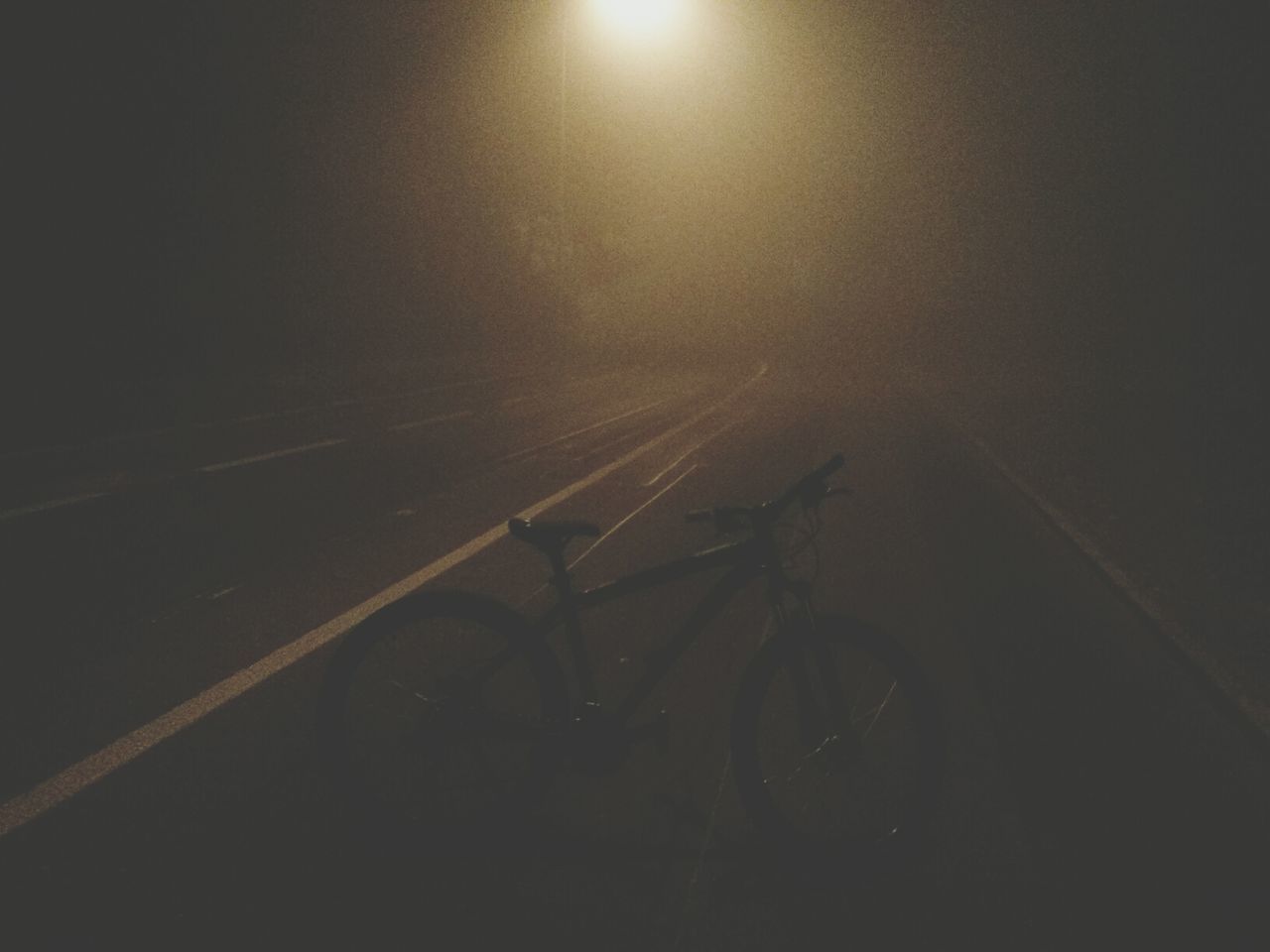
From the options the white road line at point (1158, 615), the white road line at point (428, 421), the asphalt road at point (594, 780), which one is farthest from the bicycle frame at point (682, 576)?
the white road line at point (428, 421)

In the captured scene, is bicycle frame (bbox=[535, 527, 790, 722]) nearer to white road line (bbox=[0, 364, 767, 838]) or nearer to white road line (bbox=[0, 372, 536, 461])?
white road line (bbox=[0, 364, 767, 838])

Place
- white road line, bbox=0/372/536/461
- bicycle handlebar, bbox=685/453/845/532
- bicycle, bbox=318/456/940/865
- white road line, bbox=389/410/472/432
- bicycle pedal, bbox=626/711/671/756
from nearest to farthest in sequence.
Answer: bicycle handlebar, bbox=685/453/845/532
bicycle, bbox=318/456/940/865
bicycle pedal, bbox=626/711/671/756
white road line, bbox=0/372/536/461
white road line, bbox=389/410/472/432

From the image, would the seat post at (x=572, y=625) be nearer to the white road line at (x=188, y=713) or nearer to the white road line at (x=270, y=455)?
the white road line at (x=188, y=713)

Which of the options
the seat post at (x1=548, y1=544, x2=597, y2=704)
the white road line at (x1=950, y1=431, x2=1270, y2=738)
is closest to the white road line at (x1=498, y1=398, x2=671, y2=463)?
the white road line at (x1=950, y1=431, x2=1270, y2=738)

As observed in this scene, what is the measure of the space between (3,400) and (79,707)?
20360 millimetres

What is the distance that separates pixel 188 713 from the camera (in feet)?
19.4

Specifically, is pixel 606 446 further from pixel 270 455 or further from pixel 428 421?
pixel 428 421

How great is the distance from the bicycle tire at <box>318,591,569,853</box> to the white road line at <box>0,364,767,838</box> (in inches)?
44.0

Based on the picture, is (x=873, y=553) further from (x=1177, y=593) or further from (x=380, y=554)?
(x=380, y=554)

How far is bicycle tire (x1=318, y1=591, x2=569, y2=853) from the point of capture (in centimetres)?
442

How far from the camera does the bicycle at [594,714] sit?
14.1 feet

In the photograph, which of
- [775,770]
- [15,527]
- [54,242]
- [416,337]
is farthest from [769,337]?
[775,770]

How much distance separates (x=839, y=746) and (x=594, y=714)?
82 cm

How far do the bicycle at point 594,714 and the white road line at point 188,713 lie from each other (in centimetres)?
112
